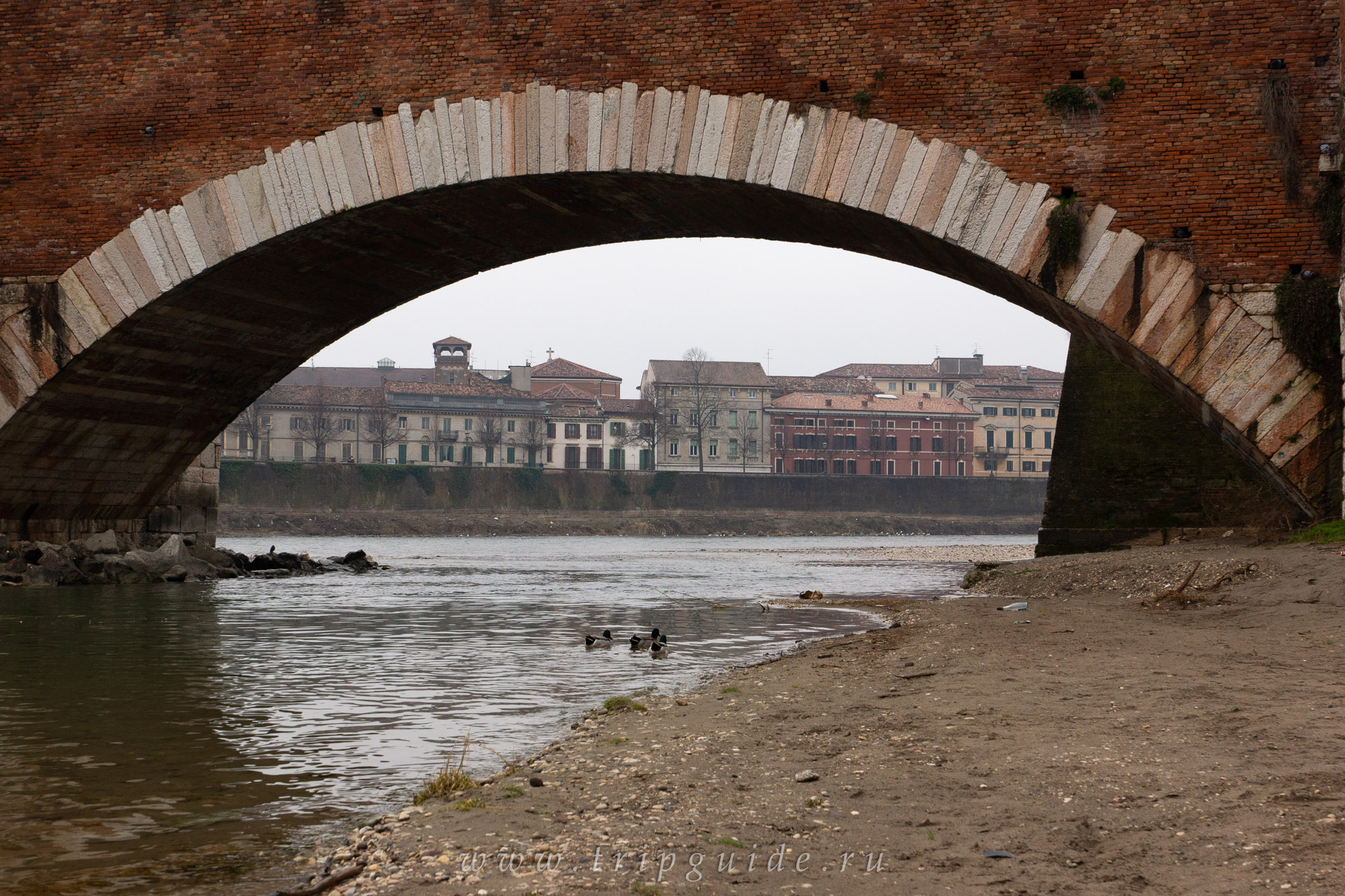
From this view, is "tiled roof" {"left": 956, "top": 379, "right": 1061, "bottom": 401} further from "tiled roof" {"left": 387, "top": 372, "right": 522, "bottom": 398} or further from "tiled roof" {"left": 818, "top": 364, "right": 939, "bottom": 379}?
"tiled roof" {"left": 387, "top": 372, "right": 522, "bottom": 398}

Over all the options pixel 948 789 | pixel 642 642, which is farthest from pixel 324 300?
pixel 948 789

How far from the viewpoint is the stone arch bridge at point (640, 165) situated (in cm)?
1048

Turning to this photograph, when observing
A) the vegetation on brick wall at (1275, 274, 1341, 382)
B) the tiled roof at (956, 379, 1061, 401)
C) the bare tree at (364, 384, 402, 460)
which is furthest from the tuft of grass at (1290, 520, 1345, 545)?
the tiled roof at (956, 379, 1061, 401)

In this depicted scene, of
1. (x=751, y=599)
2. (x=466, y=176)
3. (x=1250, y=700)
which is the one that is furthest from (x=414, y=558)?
(x=1250, y=700)

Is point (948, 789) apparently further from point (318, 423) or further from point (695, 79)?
point (318, 423)

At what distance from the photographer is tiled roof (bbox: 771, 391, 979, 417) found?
91812 mm

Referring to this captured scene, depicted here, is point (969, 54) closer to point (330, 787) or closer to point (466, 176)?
point (466, 176)

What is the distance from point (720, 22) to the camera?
462 inches

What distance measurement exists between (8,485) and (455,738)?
459 inches

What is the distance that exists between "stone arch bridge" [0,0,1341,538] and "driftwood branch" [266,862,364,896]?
8557 mm

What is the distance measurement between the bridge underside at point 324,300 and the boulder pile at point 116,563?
0.36 meters

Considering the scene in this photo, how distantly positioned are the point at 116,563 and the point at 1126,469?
15512mm

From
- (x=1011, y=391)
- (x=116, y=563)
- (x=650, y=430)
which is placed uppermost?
(x=1011, y=391)

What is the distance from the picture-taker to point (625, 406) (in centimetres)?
9006
